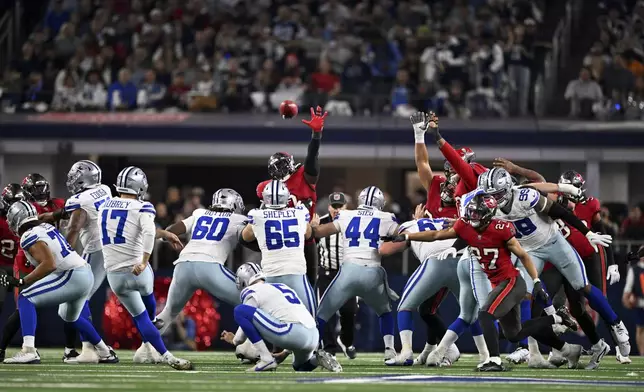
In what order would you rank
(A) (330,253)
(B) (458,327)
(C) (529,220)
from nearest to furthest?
1. (B) (458,327)
2. (C) (529,220)
3. (A) (330,253)

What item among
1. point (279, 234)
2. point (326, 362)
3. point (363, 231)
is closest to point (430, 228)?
point (363, 231)

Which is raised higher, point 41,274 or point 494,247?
point 494,247

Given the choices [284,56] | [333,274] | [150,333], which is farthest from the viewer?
[284,56]

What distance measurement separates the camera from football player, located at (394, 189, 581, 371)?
11750 millimetres

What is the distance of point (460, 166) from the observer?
13164mm

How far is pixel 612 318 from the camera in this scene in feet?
43.7

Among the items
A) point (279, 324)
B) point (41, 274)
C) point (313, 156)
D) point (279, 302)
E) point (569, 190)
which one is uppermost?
point (313, 156)

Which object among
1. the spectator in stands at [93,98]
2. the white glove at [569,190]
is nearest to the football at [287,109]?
the white glove at [569,190]

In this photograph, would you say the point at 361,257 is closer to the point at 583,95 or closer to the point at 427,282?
the point at 427,282

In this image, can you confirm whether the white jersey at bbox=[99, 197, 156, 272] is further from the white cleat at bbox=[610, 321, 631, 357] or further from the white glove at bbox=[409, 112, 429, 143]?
the white cleat at bbox=[610, 321, 631, 357]

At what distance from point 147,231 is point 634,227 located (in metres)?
8.60

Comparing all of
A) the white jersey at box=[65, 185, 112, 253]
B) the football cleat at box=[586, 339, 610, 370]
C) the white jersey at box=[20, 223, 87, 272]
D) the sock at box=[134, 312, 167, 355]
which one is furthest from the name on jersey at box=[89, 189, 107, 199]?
the football cleat at box=[586, 339, 610, 370]

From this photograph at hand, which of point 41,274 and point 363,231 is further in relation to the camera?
point 363,231

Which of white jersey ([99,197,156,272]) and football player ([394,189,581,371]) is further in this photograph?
white jersey ([99,197,156,272])
